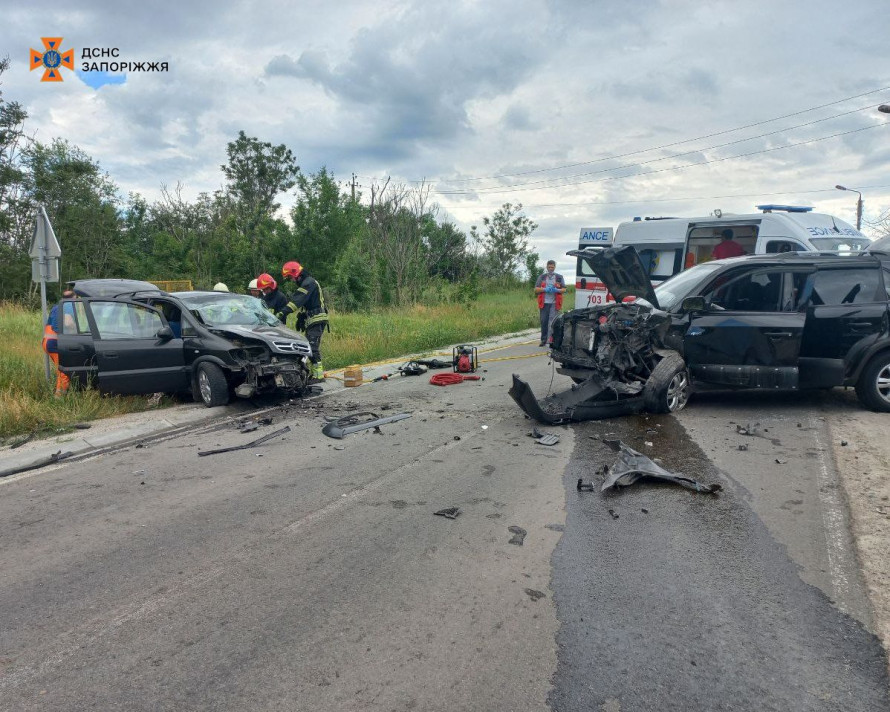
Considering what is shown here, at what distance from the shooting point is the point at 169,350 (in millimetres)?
8430

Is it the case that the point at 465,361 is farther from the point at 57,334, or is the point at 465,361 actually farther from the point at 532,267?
the point at 532,267

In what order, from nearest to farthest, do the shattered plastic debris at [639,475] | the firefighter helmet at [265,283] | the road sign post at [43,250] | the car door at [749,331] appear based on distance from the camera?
the shattered plastic debris at [639,475]
the car door at [749,331]
the road sign post at [43,250]
the firefighter helmet at [265,283]

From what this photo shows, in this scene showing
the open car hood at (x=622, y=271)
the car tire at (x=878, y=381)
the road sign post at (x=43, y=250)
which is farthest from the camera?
the road sign post at (x=43, y=250)

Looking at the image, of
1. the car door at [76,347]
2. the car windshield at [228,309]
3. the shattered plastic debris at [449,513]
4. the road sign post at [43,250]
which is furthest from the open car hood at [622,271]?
the road sign post at [43,250]

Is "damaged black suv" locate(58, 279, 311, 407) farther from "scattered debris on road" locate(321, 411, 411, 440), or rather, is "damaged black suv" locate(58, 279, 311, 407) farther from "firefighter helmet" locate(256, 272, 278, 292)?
"firefighter helmet" locate(256, 272, 278, 292)

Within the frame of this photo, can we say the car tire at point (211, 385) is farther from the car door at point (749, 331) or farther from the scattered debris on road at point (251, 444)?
the car door at point (749, 331)

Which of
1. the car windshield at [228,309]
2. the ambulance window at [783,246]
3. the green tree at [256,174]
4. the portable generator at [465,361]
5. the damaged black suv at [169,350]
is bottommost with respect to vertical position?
the portable generator at [465,361]

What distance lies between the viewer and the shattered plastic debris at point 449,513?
441 centimetres

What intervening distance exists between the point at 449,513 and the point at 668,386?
389cm

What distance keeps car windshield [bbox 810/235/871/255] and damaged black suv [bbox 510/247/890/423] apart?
4883 mm

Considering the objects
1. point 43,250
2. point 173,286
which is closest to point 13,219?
point 173,286

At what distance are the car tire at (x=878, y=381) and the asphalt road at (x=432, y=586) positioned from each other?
1796 millimetres

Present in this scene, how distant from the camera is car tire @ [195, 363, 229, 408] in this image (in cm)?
833

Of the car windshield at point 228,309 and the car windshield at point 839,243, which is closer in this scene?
the car windshield at point 228,309
